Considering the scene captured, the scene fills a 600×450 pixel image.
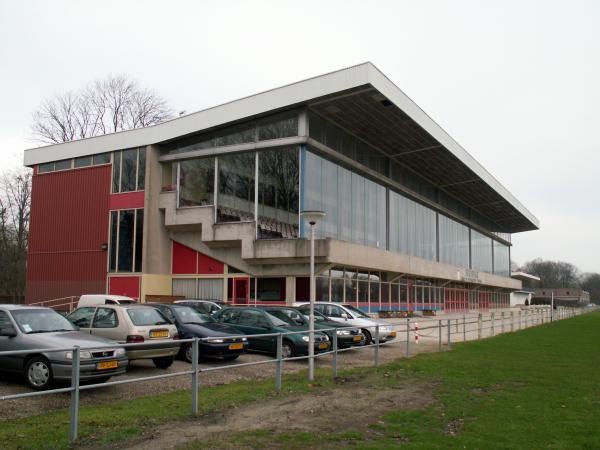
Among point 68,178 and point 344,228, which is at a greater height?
point 68,178

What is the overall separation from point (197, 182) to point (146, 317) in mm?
19569

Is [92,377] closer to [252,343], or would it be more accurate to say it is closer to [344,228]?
[252,343]

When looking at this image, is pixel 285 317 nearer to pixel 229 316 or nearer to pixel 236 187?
pixel 229 316

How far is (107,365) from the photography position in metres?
10.0

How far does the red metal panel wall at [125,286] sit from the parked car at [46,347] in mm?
20839

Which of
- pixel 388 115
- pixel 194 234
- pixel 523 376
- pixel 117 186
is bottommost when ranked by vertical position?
pixel 523 376

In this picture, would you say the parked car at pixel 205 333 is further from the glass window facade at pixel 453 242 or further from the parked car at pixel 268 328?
the glass window facade at pixel 453 242

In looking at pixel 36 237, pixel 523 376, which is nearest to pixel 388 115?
pixel 523 376

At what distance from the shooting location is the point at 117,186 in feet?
111

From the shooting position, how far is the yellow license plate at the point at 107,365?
32.5 feet

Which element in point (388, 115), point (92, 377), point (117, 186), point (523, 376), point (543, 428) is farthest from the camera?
point (117, 186)

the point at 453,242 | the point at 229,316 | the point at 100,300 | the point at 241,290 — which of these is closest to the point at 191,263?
the point at 241,290

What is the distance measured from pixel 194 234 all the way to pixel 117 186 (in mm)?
5721

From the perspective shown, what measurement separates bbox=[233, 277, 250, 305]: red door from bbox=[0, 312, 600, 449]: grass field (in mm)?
16944
